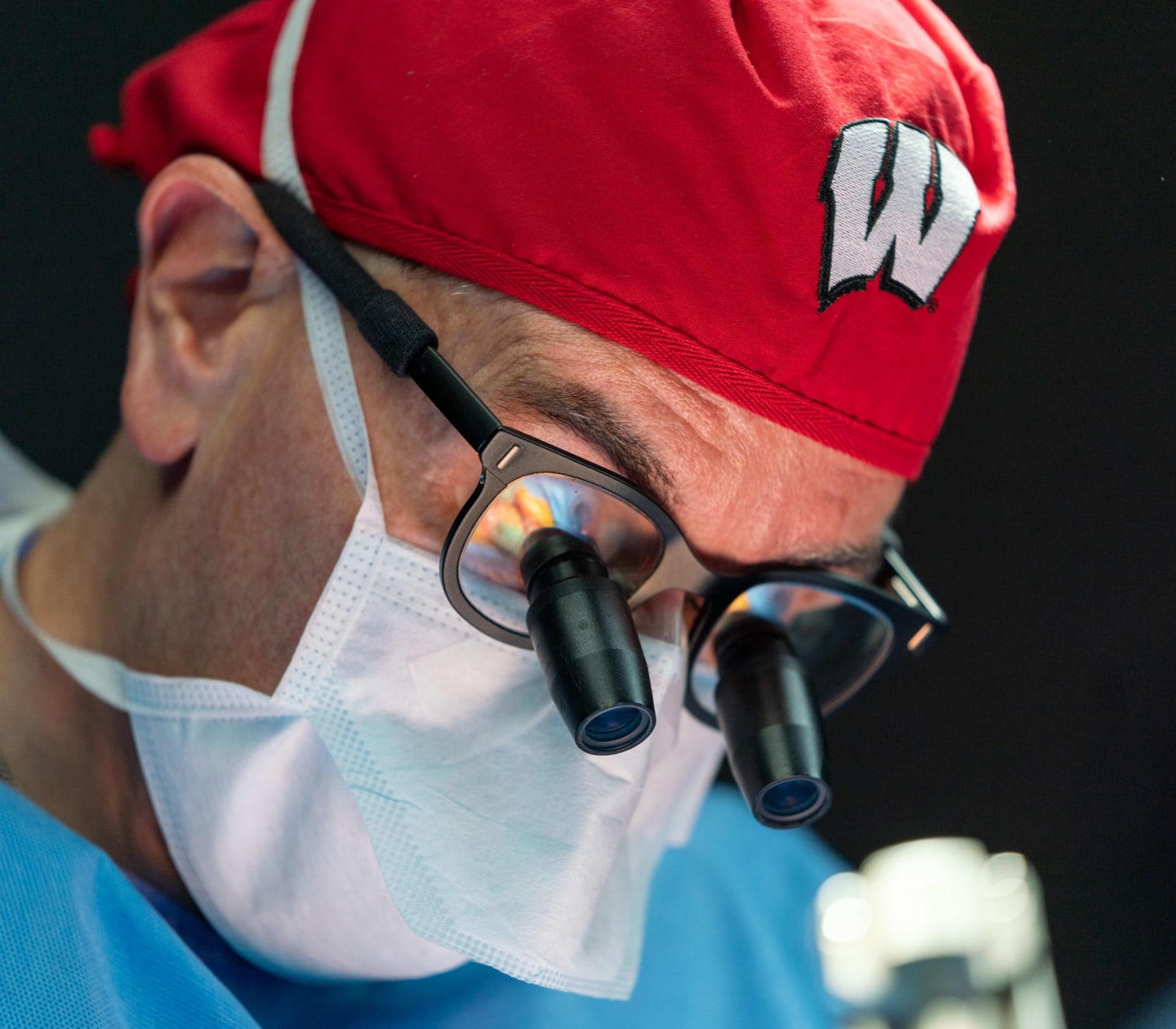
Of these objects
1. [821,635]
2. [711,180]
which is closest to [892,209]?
[711,180]

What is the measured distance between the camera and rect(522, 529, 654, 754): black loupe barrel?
1.09 m

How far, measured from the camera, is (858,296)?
3.86ft

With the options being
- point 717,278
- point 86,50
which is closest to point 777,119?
point 717,278

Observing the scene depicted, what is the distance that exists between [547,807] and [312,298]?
0.63 meters

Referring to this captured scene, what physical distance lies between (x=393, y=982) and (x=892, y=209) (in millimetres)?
1148

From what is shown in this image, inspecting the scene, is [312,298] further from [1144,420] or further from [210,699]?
[1144,420]

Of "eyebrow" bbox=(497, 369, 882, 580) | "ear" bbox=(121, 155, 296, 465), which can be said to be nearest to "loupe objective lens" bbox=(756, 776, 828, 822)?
"eyebrow" bbox=(497, 369, 882, 580)

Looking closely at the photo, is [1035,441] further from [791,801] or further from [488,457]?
[488,457]

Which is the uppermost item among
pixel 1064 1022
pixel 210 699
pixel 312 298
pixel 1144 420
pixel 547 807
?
pixel 312 298

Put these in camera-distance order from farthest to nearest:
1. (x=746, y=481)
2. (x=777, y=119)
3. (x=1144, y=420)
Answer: (x=1144, y=420) → (x=746, y=481) → (x=777, y=119)

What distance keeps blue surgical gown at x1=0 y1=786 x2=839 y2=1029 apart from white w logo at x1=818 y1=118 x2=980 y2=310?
0.98 meters

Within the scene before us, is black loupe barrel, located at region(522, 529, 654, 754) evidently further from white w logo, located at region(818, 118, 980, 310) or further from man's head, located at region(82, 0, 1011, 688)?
white w logo, located at region(818, 118, 980, 310)

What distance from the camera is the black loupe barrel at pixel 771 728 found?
1228 millimetres

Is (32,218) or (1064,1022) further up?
(32,218)
